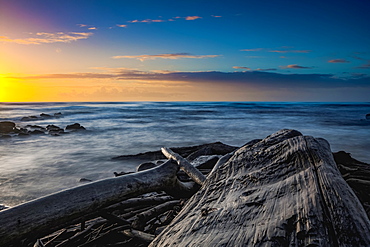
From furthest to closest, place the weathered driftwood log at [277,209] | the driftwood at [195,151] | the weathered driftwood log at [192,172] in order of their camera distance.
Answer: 1. the driftwood at [195,151]
2. the weathered driftwood log at [192,172]
3. the weathered driftwood log at [277,209]

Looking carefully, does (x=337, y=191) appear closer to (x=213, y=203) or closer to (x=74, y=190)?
(x=213, y=203)

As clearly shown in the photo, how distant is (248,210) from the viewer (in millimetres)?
1196

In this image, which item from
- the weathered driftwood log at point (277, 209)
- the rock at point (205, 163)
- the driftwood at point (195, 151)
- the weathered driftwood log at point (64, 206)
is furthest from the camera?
the driftwood at point (195, 151)

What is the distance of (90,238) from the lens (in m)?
2.40

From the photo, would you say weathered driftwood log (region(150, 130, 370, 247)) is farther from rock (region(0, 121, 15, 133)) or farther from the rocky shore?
rock (region(0, 121, 15, 133))

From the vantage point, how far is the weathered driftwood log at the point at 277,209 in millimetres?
939

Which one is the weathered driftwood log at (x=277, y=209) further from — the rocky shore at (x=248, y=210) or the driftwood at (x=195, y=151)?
the driftwood at (x=195, y=151)

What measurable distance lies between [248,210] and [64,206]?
139cm

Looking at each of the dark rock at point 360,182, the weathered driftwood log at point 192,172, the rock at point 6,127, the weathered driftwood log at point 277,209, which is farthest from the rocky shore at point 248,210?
the rock at point 6,127

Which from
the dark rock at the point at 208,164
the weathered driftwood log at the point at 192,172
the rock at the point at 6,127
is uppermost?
the weathered driftwood log at the point at 192,172

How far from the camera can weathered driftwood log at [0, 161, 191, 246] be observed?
1.75 m

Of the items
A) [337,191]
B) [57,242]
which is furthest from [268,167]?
[57,242]

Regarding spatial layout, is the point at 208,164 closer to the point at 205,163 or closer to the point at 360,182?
the point at 205,163

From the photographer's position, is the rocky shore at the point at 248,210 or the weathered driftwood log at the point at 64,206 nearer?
the rocky shore at the point at 248,210
